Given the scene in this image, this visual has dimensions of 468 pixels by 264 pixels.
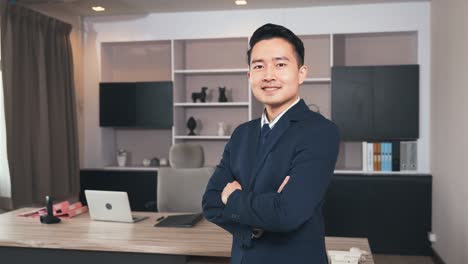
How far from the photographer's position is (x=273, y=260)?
4.34 ft

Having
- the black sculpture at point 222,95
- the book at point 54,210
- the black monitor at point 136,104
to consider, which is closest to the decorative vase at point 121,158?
the black monitor at point 136,104

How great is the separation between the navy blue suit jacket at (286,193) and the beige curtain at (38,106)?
11.0 ft

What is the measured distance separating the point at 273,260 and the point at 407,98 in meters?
3.86

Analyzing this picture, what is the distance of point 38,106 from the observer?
4.52 meters

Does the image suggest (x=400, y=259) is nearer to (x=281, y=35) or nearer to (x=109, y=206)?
(x=109, y=206)

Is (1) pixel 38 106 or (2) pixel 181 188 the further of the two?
(1) pixel 38 106

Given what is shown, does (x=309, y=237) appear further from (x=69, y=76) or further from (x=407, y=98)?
(x=69, y=76)

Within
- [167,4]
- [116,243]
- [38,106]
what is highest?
[167,4]

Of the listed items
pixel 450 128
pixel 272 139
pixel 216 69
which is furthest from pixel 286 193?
pixel 216 69

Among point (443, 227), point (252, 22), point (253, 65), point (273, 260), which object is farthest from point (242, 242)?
point (252, 22)

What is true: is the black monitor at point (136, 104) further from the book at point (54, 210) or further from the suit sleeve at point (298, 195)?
the suit sleeve at point (298, 195)

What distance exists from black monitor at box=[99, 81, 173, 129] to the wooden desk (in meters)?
2.60

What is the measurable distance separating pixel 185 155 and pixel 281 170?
225 centimetres

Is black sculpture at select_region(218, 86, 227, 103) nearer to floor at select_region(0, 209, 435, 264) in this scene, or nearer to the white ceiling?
the white ceiling
